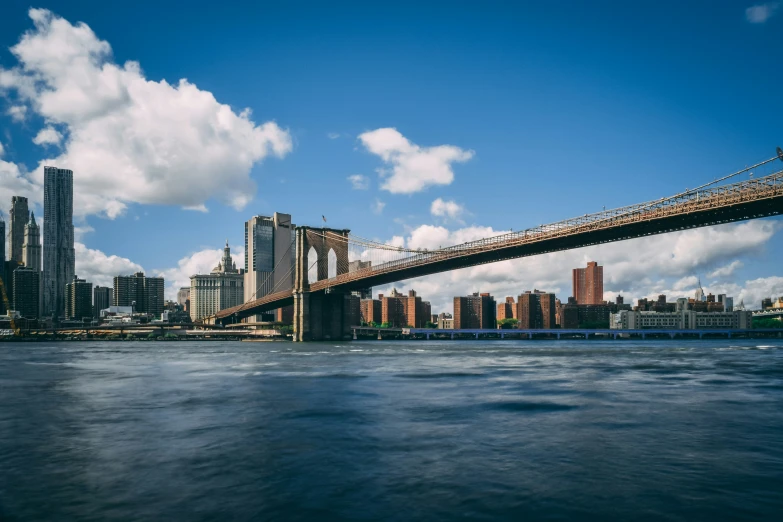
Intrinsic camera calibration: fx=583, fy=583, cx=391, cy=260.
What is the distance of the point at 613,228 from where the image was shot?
5181 cm

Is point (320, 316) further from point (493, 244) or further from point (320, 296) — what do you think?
point (493, 244)

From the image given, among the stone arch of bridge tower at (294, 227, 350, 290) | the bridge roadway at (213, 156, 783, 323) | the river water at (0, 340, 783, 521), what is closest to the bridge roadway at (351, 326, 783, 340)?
the stone arch of bridge tower at (294, 227, 350, 290)

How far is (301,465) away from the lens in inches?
511

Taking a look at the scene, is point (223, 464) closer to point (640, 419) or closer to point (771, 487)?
point (771, 487)

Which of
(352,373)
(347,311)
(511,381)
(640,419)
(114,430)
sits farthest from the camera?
(347,311)

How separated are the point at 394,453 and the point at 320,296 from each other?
265 ft

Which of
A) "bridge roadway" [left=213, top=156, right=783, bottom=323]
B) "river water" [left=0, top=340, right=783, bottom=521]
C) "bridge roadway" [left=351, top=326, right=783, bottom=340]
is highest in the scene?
"bridge roadway" [left=213, top=156, right=783, bottom=323]

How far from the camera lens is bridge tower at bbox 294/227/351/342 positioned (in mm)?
91562

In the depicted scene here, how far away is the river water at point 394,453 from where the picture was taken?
10.2 meters

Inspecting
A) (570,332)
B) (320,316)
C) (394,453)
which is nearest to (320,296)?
(320,316)

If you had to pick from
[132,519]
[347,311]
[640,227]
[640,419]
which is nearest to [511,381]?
[640,419]

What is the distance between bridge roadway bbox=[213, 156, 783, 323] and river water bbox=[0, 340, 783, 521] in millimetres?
21558

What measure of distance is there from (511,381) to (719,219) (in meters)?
28.6

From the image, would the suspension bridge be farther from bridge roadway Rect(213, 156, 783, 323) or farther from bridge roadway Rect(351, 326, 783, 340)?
bridge roadway Rect(351, 326, 783, 340)
